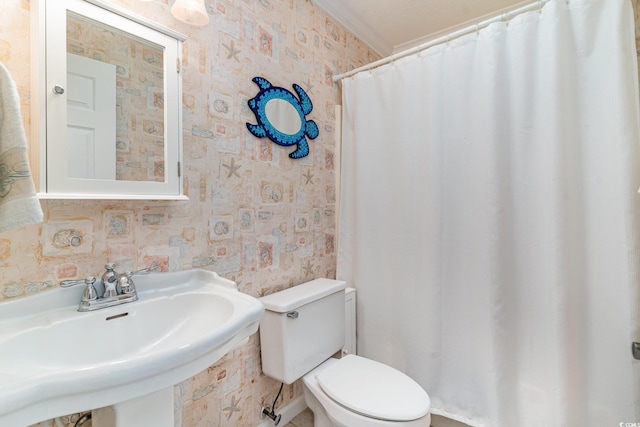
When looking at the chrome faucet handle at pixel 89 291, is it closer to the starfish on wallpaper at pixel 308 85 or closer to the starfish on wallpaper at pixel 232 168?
the starfish on wallpaper at pixel 232 168

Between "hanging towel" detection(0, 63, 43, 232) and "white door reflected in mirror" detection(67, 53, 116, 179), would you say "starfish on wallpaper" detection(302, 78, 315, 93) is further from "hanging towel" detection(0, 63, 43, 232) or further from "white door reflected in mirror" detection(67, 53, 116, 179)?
"hanging towel" detection(0, 63, 43, 232)

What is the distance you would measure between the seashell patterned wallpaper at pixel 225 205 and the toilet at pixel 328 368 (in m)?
0.15

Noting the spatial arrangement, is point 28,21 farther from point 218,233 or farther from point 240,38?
point 218,233

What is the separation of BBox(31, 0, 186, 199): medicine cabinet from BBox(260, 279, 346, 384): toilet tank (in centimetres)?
66

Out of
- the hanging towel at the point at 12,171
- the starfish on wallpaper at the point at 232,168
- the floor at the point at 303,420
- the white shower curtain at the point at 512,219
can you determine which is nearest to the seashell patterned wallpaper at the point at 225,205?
the starfish on wallpaper at the point at 232,168

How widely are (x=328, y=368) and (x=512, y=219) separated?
108 centimetres

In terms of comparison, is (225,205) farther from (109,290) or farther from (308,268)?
(308,268)

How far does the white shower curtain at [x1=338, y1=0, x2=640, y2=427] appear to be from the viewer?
3.58ft

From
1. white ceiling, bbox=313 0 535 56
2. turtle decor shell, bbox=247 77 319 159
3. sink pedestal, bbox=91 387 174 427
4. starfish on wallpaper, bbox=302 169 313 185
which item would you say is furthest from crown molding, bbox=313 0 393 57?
sink pedestal, bbox=91 387 174 427

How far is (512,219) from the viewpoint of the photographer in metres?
1.31

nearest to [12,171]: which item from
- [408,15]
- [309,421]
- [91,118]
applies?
[91,118]

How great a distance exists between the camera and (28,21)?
2.76ft

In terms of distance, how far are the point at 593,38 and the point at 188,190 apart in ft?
5.48

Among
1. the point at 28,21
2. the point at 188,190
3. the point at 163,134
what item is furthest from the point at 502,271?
the point at 28,21
